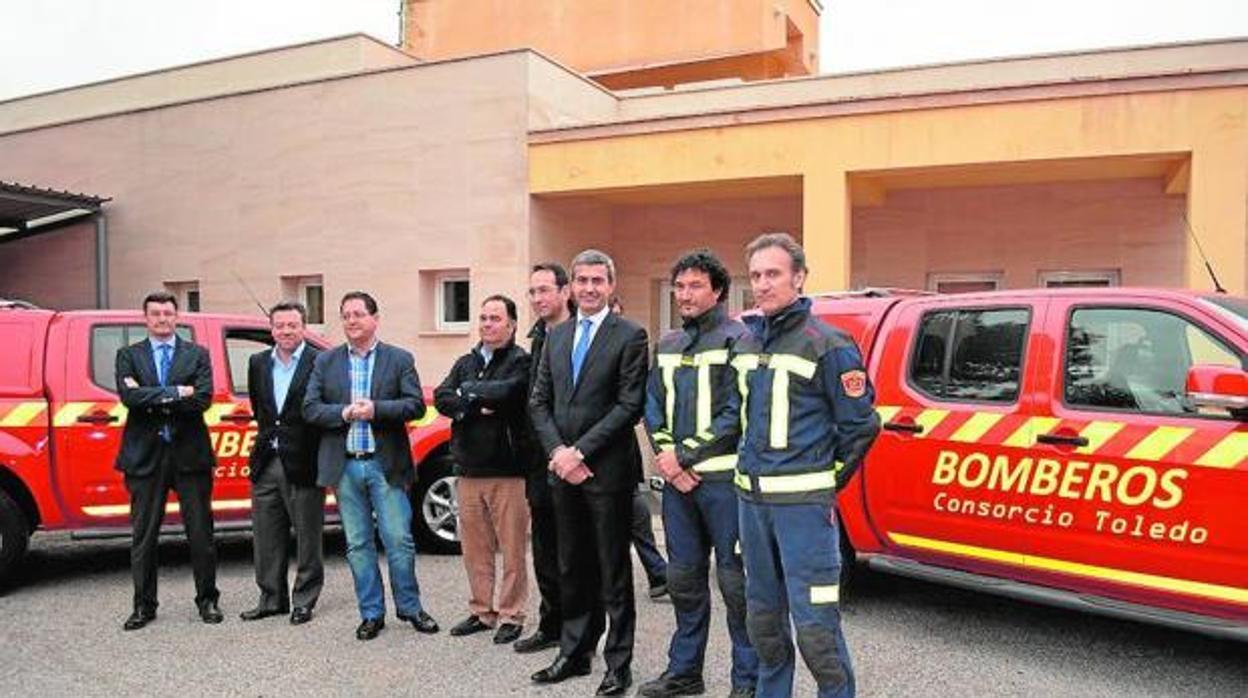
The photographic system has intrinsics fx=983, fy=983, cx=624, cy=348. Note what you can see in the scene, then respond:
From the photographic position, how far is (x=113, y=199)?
53.9ft

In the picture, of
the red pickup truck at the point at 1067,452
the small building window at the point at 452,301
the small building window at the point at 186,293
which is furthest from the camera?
the small building window at the point at 186,293

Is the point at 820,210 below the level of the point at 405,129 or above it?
below

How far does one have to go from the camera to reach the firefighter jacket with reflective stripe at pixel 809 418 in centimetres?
352

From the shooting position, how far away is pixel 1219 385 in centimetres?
383

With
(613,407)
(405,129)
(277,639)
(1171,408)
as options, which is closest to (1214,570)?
(1171,408)

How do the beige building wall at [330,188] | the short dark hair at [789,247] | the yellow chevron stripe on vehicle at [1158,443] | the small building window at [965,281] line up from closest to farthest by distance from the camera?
the short dark hair at [789,247]
the yellow chevron stripe on vehicle at [1158,443]
the small building window at [965,281]
the beige building wall at [330,188]

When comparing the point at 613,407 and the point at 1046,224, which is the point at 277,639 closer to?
the point at 613,407

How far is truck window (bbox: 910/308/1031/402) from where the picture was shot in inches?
194

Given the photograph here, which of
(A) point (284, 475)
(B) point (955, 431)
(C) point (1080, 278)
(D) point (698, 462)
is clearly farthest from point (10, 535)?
(C) point (1080, 278)

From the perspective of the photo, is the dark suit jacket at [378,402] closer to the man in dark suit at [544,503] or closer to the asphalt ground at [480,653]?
the man in dark suit at [544,503]

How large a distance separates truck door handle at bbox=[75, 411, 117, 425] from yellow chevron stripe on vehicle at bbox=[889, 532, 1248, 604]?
480cm

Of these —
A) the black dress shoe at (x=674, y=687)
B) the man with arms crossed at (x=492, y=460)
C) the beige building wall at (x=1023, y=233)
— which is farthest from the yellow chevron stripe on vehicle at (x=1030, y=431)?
the beige building wall at (x=1023, y=233)

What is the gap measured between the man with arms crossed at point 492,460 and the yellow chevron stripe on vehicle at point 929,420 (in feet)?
6.68

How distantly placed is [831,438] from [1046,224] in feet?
33.0
